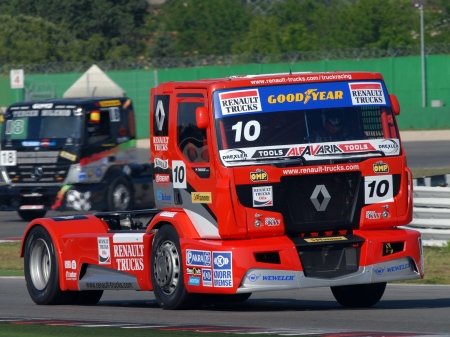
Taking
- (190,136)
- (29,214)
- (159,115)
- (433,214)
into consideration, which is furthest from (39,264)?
(29,214)

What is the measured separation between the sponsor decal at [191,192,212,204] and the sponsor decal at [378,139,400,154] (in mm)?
1659

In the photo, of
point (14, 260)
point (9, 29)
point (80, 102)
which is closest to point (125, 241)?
point (14, 260)

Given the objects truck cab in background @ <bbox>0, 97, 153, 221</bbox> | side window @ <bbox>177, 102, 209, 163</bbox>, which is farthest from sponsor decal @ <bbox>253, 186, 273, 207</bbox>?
truck cab in background @ <bbox>0, 97, 153, 221</bbox>

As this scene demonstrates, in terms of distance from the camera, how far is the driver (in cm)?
968

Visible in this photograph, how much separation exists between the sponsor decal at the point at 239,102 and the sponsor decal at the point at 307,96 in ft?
0.48

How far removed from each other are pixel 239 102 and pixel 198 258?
4.75 feet

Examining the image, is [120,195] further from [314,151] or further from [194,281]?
[314,151]

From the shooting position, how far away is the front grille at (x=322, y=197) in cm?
954

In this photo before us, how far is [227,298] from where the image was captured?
35.7ft

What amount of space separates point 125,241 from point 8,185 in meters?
11.0

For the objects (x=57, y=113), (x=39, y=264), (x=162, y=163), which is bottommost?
(x=39, y=264)

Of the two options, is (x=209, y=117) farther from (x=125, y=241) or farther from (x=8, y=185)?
(x=8, y=185)

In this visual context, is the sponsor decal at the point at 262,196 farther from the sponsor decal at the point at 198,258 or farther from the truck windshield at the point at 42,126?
the truck windshield at the point at 42,126

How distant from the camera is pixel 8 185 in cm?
2100
